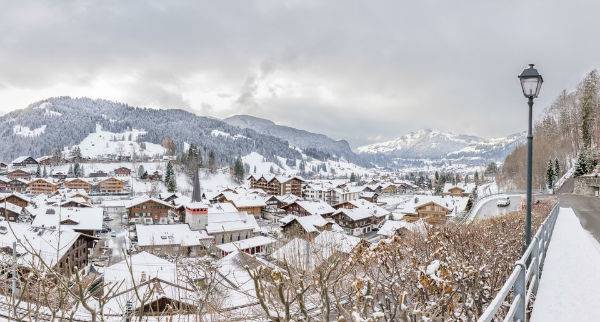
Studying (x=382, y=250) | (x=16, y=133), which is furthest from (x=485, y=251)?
(x=16, y=133)

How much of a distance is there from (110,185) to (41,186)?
13.9 meters

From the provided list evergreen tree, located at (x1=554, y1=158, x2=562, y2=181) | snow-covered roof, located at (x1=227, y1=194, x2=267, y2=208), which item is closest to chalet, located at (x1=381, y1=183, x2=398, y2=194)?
snow-covered roof, located at (x1=227, y1=194, x2=267, y2=208)

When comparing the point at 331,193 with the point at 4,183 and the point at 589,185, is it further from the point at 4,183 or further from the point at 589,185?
the point at 4,183

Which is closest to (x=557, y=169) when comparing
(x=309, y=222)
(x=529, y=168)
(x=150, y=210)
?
(x=309, y=222)

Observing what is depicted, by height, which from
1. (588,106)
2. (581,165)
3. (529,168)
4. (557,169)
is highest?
(588,106)

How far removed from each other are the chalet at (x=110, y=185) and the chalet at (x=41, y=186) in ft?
32.3

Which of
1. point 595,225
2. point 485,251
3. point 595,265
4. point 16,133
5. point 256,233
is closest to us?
point 485,251

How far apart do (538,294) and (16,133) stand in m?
239

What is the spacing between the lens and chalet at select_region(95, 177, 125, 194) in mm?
96875

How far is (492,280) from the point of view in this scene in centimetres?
500

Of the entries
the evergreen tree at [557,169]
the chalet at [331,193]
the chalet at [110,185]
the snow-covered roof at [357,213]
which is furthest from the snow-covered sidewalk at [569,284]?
the chalet at [110,185]

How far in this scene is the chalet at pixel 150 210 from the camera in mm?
57719

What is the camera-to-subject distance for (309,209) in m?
59.6

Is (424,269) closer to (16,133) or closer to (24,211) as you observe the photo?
(24,211)
